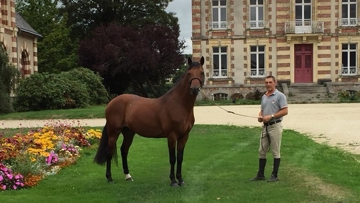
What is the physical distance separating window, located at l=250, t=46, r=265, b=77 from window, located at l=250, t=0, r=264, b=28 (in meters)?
1.81

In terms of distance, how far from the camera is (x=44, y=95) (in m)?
27.1

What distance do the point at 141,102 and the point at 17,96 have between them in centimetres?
2104

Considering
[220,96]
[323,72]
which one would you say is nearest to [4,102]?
[220,96]

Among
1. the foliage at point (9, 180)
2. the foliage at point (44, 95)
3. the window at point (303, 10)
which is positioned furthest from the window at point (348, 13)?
the foliage at point (9, 180)

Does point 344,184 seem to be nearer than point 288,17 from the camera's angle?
Yes

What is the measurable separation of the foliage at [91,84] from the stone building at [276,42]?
9.71 meters

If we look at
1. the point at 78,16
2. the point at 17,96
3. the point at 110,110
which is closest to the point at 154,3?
the point at 78,16

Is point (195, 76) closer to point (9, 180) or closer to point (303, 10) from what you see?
point (9, 180)

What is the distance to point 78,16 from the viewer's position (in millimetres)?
49906

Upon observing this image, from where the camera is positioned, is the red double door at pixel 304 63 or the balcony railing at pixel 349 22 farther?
the red double door at pixel 304 63

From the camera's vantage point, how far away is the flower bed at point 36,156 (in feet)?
26.0

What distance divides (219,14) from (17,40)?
51.6ft

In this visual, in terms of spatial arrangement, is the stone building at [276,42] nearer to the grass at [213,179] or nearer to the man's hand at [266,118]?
the grass at [213,179]

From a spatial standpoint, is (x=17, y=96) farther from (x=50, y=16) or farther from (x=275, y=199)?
(x=275, y=199)
